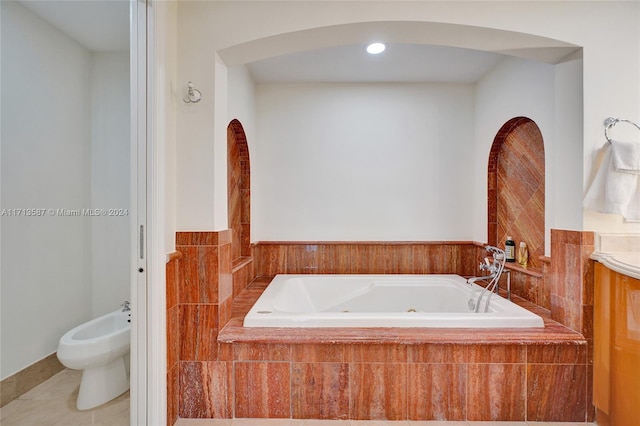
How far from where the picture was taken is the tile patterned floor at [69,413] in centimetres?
134

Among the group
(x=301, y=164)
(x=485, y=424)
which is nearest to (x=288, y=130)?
(x=301, y=164)

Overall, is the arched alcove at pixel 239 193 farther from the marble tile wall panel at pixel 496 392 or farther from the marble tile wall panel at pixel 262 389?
the marble tile wall panel at pixel 496 392

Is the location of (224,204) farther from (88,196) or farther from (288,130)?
(288,130)

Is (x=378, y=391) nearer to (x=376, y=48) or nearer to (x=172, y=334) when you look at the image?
(x=172, y=334)

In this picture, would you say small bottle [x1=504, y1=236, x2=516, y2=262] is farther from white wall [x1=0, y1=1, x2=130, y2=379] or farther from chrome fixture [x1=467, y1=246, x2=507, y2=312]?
white wall [x1=0, y1=1, x2=130, y2=379]

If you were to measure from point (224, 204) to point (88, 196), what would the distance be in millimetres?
699

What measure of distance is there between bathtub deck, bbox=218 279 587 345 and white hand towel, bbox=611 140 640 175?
35.4 inches

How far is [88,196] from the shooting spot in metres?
1.47

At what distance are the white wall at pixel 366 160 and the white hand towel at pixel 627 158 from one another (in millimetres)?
1439

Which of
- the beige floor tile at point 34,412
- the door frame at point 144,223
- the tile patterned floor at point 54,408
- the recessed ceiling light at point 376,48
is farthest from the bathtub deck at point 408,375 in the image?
the recessed ceiling light at point 376,48

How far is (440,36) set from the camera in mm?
1897

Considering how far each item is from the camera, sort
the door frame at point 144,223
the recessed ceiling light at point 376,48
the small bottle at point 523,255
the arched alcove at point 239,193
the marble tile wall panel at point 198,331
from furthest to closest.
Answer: the arched alcove at point 239,193
the small bottle at point 523,255
the recessed ceiling light at point 376,48
the marble tile wall panel at point 198,331
the door frame at point 144,223

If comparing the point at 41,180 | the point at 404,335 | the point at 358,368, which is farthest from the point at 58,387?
the point at 404,335

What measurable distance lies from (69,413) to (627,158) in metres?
2.93
